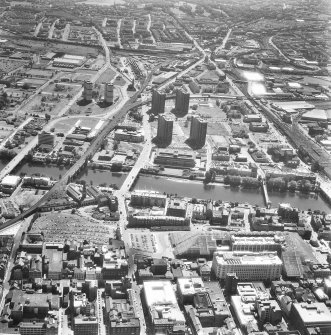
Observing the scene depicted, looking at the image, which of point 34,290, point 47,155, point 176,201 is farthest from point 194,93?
point 34,290

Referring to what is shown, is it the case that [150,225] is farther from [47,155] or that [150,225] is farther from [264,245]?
[47,155]

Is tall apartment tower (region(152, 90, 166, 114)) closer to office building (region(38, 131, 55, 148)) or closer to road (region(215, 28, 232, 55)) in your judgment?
office building (region(38, 131, 55, 148))

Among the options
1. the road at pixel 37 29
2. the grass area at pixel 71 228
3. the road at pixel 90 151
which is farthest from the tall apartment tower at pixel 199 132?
the road at pixel 37 29

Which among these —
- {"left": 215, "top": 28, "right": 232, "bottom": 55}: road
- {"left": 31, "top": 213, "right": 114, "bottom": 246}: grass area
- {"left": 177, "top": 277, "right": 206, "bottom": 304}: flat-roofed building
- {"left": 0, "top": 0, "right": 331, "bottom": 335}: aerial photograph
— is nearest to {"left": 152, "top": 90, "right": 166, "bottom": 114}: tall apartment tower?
{"left": 0, "top": 0, "right": 331, "bottom": 335}: aerial photograph

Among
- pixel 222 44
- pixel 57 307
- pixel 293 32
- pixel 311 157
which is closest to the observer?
pixel 57 307

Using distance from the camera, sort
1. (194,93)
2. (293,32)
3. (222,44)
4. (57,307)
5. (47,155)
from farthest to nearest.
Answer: (293,32)
(222,44)
(194,93)
(47,155)
(57,307)

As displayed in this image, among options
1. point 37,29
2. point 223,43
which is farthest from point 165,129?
point 37,29
